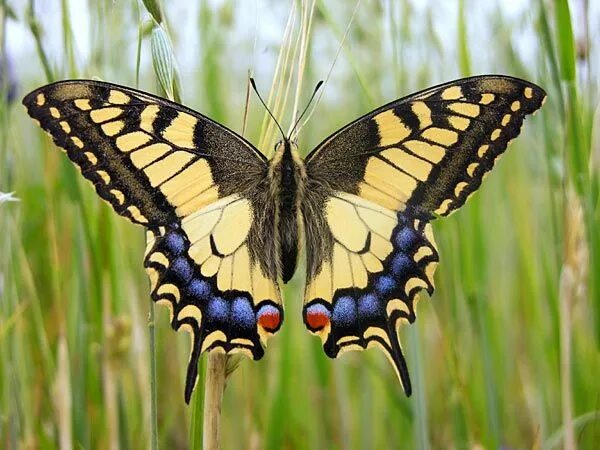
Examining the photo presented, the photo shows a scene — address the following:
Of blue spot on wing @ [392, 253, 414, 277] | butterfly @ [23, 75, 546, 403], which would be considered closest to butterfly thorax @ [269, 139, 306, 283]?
butterfly @ [23, 75, 546, 403]

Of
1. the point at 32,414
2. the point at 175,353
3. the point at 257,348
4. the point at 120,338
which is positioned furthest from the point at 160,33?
the point at 175,353

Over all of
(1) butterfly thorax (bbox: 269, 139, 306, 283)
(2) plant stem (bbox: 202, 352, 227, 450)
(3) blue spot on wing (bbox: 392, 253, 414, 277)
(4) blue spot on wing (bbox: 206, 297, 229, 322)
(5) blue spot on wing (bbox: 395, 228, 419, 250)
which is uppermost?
(1) butterfly thorax (bbox: 269, 139, 306, 283)

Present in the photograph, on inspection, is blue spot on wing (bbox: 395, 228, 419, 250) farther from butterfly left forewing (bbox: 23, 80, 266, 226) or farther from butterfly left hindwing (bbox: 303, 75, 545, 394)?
butterfly left forewing (bbox: 23, 80, 266, 226)

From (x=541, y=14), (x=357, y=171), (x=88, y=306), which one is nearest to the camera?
(x=541, y=14)

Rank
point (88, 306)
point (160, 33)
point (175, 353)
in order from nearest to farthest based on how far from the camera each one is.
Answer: point (160, 33) → point (88, 306) → point (175, 353)

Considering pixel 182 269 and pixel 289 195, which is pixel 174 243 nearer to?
pixel 182 269

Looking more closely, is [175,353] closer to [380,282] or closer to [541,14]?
[380,282]
